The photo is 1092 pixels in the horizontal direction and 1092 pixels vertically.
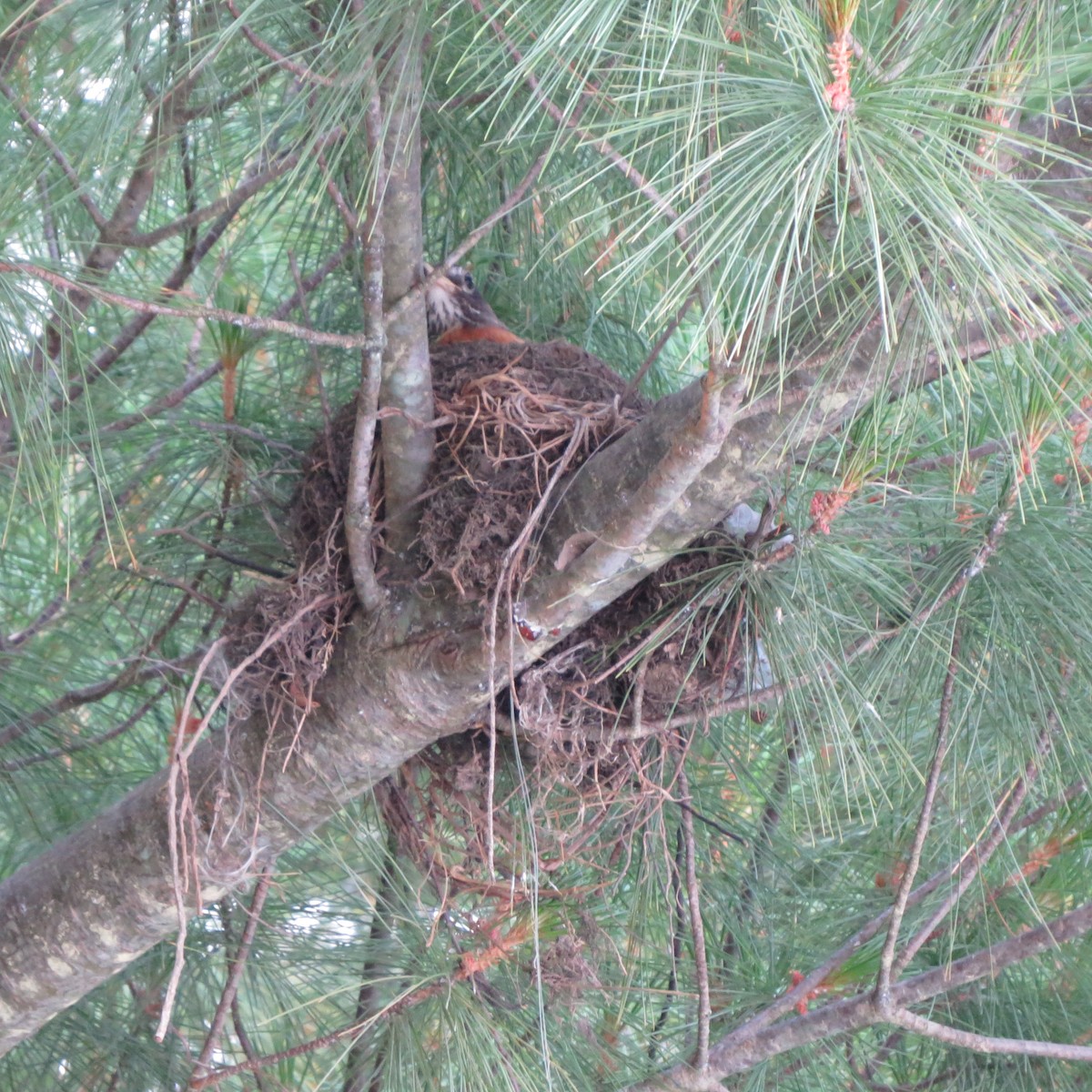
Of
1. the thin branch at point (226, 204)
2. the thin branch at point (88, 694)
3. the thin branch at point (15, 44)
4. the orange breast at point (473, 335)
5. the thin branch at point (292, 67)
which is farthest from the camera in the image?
the orange breast at point (473, 335)

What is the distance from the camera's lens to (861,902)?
6.47 ft

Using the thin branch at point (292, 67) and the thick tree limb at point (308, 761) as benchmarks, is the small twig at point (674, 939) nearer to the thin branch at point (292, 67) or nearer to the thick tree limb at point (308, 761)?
the thick tree limb at point (308, 761)

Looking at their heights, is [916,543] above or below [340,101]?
below

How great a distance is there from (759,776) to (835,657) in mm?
757

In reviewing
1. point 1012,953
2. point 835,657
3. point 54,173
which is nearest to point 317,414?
point 54,173

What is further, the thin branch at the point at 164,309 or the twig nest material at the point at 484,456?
the twig nest material at the point at 484,456

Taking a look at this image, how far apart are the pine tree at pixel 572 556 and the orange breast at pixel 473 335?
16 cm

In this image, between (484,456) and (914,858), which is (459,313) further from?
(914,858)

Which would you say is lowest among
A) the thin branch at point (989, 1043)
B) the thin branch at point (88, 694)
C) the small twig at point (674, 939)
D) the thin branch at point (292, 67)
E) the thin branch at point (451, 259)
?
the small twig at point (674, 939)

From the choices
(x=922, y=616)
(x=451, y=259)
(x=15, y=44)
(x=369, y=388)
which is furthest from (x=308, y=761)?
(x=15, y=44)

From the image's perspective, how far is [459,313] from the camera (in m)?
2.38

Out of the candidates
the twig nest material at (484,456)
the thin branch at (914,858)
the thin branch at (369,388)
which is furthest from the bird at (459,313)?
the thin branch at (914,858)

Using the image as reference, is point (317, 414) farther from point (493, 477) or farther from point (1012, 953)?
point (1012, 953)

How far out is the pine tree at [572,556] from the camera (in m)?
1.10
